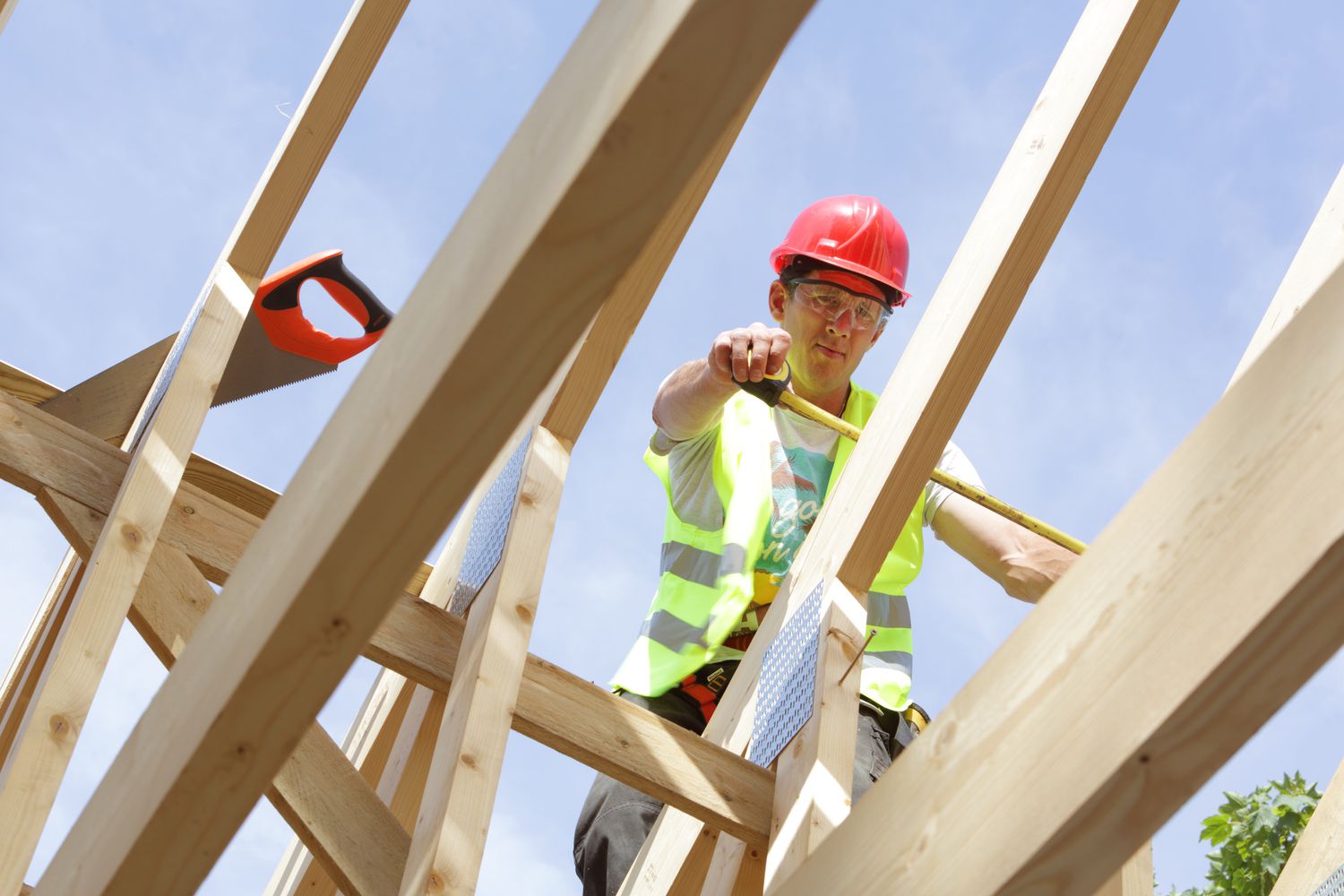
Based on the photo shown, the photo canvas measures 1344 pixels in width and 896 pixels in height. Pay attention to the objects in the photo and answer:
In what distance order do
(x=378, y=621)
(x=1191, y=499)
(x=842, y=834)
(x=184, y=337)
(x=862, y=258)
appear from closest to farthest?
(x=378, y=621), (x=1191, y=499), (x=842, y=834), (x=184, y=337), (x=862, y=258)

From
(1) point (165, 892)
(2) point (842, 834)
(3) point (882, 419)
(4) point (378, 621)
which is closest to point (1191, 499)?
(2) point (842, 834)

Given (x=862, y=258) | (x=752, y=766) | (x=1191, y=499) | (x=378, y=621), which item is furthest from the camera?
(x=862, y=258)

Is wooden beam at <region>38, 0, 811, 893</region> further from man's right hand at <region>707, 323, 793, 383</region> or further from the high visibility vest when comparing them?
the high visibility vest

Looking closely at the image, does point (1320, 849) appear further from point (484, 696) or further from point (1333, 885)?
point (484, 696)

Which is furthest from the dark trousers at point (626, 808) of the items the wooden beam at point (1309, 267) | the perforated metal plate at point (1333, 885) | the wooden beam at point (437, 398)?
the wooden beam at point (437, 398)

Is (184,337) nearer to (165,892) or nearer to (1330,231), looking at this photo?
(165,892)

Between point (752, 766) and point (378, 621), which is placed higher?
point (752, 766)

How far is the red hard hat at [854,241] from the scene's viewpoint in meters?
3.84

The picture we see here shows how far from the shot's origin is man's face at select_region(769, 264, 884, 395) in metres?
3.71

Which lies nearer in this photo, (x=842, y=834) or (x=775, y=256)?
(x=842, y=834)

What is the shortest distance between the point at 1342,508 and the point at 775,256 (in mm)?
2870

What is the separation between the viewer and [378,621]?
1165 mm

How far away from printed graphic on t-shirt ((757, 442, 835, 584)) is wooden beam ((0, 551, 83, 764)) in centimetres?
147

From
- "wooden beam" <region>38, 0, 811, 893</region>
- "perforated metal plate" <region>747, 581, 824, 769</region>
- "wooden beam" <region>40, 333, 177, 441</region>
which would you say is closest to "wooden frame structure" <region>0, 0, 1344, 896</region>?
"wooden beam" <region>38, 0, 811, 893</region>
